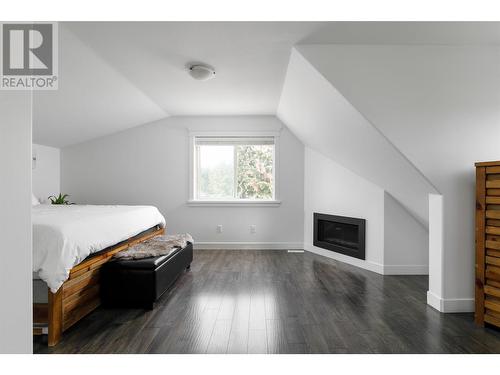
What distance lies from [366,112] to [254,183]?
2.93m

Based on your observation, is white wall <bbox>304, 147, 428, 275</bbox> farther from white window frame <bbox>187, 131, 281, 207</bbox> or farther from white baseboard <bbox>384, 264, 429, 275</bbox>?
white window frame <bbox>187, 131, 281, 207</bbox>

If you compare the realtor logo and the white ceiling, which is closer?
the realtor logo

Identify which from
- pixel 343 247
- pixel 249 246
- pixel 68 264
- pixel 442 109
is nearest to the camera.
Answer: pixel 68 264

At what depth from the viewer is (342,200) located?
14.2 feet

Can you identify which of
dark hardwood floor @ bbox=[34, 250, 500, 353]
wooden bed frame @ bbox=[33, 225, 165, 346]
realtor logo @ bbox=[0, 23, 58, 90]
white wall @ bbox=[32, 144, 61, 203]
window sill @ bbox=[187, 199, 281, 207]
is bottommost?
dark hardwood floor @ bbox=[34, 250, 500, 353]

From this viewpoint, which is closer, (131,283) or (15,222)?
(15,222)

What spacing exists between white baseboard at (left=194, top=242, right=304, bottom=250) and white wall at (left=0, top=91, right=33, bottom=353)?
3755 millimetres

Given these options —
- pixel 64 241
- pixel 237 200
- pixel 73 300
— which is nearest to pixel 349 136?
pixel 237 200

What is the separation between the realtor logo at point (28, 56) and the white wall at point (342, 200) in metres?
3.61

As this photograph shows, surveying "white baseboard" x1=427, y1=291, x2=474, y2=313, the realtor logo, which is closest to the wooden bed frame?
the realtor logo

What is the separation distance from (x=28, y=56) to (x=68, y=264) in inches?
54.7

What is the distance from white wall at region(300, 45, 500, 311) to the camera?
8.05 feet

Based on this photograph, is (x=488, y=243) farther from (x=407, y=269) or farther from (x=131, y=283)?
(x=131, y=283)
